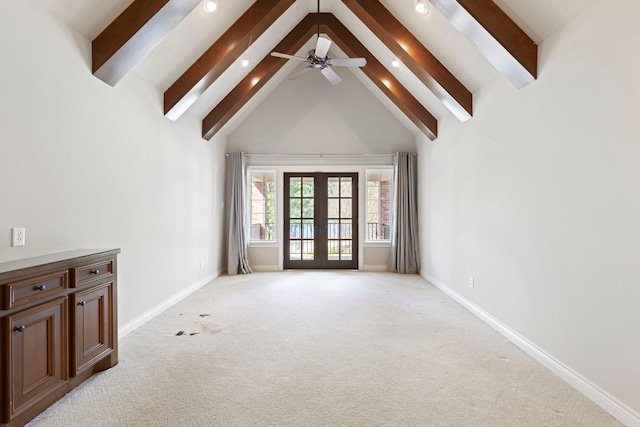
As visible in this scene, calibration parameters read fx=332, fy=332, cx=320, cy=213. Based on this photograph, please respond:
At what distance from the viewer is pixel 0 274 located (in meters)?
1.66

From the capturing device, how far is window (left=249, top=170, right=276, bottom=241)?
6652 mm

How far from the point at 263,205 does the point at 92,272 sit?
4408 millimetres

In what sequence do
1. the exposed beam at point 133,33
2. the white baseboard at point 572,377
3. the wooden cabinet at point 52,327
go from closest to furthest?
the wooden cabinet at point 52,327, the white baseboard at point 572,377, the exposed beam at point 133,33

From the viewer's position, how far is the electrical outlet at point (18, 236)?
6.87 ft

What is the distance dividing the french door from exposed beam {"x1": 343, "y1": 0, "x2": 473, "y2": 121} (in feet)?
9.38

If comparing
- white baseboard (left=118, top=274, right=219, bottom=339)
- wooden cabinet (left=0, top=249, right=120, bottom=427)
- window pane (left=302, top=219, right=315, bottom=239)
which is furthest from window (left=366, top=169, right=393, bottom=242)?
wooden cabinet (left=0, top=249, right=120, bottom=427)

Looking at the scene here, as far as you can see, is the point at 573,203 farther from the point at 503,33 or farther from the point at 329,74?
the point at 329,74

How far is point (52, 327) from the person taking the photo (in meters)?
1.98

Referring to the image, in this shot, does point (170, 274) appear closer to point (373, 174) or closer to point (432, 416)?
point (432, 416)

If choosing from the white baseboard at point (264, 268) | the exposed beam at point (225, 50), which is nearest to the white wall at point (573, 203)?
the exposed beam at point (225, 50)

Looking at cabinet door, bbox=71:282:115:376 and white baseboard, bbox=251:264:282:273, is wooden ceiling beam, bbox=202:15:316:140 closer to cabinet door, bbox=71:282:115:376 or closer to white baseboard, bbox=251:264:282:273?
white baseboard, bbox=251:264:282:273

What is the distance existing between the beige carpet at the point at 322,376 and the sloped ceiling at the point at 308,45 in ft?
7.87

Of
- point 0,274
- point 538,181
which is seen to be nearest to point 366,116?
point 538,181

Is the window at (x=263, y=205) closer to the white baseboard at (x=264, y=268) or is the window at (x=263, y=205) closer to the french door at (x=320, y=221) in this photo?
the french door at (x=320, y=221)
